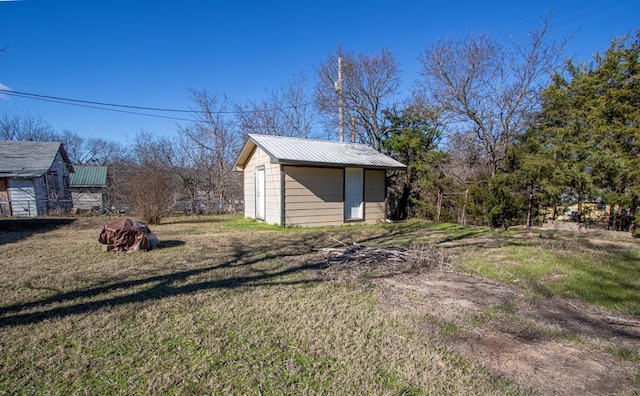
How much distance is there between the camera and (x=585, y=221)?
9.27 meters

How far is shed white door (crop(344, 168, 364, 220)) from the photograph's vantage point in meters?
10.6

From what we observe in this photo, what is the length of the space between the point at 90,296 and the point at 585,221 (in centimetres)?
1207

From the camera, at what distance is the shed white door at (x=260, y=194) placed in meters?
10.8

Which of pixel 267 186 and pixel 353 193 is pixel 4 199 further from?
pixel 353 193

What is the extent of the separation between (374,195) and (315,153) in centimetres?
268

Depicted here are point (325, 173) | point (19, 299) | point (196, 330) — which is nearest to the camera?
point (196, 330)

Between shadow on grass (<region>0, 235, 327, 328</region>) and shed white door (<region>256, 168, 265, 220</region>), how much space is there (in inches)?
215

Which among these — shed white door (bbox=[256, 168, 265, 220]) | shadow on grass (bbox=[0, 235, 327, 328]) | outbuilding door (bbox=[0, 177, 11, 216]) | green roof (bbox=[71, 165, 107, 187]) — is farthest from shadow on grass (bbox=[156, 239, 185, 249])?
green roof (bbox=[71, 165, 107, 187])

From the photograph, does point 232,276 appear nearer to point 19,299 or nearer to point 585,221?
point 19,299

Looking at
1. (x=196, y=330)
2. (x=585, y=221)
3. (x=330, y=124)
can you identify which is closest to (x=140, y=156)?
(x=330, y=124)

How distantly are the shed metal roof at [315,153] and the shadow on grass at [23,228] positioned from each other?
6404 mm

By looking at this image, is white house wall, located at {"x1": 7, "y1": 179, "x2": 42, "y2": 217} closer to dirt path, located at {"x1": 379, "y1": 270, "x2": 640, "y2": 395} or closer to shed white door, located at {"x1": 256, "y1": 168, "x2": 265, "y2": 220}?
shed white door, located at {"x1": 256, "y1": 168, "x2": 265, "y2": 220}

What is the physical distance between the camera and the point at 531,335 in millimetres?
2736

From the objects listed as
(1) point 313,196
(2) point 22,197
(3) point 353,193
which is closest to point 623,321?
(1) point 313,196
